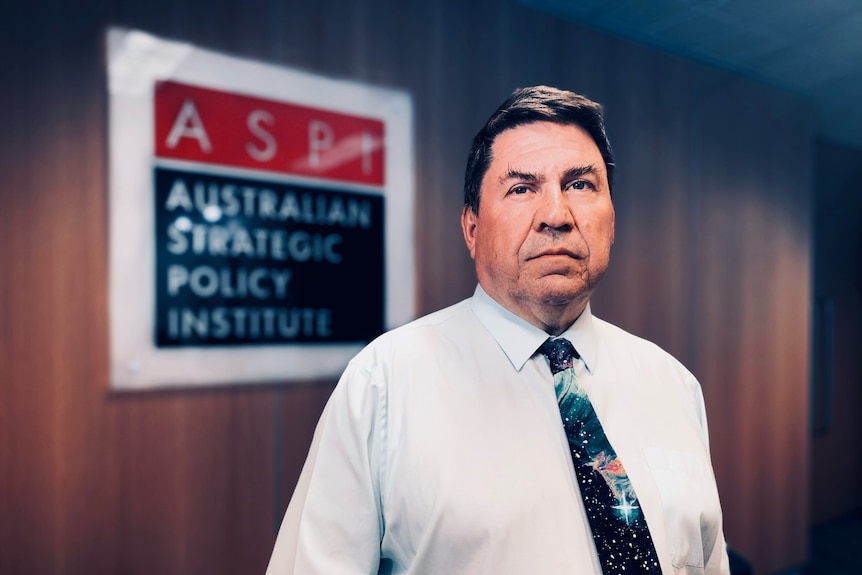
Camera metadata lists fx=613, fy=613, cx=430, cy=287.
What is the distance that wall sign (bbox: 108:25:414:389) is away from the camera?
1874mm

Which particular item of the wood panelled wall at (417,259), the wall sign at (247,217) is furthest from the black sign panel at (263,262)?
the wood panelled wall at (417,259)

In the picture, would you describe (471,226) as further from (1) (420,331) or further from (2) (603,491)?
(2) (603,491)

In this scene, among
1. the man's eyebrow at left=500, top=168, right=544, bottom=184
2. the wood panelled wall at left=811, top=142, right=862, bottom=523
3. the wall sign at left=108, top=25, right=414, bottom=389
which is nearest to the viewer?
the man's eyebrow at left=500, top=168, right=544, bottom=184

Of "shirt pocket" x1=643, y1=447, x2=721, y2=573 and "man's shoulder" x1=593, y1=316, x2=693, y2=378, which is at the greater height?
"man's shoulder" x1=593, y1=316, x2=693, y2=378

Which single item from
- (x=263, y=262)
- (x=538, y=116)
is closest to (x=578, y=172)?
(x=538, y=116)

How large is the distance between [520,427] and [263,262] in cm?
129

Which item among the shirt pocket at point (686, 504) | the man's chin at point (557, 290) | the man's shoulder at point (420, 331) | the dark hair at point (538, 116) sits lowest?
the shirt pocket at point (686, 504)

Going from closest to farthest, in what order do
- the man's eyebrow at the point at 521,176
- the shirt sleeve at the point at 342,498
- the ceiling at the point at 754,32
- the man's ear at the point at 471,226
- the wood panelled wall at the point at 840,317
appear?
the shirt sleeve at the point at 342,498 < the man's eyebrow at the point at 521,176 < the man's ear at the point at 471,226 < the ceiling at the point at 754,32 < the wood panelled wall at the point at 840,317

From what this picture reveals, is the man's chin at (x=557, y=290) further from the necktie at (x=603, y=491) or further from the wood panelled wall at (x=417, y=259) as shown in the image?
the wood panelled wall at (x=417, y=259)

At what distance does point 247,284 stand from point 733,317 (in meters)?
2.67

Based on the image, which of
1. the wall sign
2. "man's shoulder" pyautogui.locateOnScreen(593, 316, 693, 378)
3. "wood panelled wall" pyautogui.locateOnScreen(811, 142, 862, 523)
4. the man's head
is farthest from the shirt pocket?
"wood panelled wall" pyautogui.locateOnScreen(811, 142, 862, 523)

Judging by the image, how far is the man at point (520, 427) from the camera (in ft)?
3.21

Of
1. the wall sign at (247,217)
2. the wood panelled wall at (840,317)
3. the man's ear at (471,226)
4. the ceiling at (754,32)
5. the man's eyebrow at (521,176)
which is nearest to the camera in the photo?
the man's eyebrow at (521,176)

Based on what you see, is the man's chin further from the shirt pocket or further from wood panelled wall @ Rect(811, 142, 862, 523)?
wood panelled wall @ Rect(811, 142, 862, 523)
